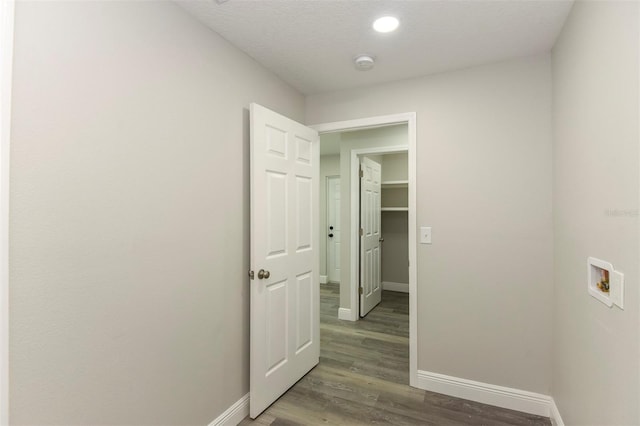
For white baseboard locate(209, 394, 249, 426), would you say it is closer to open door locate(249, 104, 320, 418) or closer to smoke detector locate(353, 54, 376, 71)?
open door locate(249, 104, 320, 418)

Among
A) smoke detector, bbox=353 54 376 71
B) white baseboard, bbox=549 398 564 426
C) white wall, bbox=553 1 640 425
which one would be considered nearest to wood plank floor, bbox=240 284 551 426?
white baseboard, bbox=549 398 564 426

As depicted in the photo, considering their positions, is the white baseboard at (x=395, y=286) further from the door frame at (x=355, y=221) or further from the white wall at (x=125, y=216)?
the white wall at (x=125, y=216)

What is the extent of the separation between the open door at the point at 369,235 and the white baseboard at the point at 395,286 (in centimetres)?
79

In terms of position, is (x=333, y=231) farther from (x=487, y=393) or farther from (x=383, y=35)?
(x=383, y=35)

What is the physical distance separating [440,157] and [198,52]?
1.80 m

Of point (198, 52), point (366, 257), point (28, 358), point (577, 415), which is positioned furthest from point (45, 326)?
point (366, 257)

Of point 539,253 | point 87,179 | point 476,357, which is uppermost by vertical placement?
point 87,179

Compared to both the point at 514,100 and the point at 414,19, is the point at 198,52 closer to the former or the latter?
the point at 414,19

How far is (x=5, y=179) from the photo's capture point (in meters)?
1.00

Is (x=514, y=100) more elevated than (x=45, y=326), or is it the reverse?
(x=514, y=100)

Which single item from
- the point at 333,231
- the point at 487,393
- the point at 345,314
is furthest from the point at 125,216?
the point at 333,231

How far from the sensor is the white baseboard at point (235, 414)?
192cm

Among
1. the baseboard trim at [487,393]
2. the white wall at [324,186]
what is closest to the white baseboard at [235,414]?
the baseboard trim at [487,393]

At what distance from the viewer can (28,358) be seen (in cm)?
107
